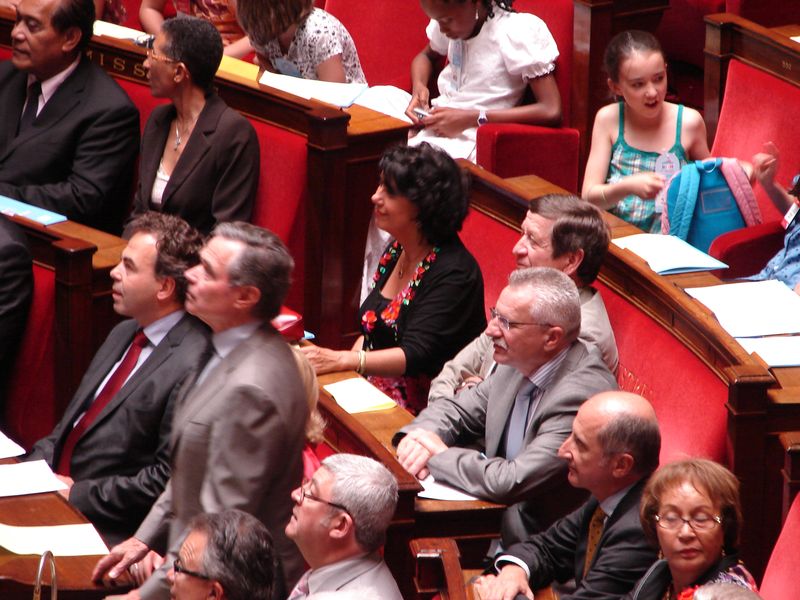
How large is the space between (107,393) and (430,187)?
1.77ft

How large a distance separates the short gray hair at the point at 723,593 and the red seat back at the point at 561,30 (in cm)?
169

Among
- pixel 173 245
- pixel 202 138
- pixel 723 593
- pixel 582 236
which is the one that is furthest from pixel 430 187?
pixel 723 593

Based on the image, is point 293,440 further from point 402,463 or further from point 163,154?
point 163,154

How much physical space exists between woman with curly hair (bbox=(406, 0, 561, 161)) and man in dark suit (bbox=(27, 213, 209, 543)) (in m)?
0.90

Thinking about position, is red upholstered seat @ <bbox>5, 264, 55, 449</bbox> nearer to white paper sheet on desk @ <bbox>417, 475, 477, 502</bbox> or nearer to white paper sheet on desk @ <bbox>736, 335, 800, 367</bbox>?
white paper sheet on desk @ <bbox>417, 475, 477, 502</bbox>

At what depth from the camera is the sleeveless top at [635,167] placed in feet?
7.59

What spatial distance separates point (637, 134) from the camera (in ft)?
7.69

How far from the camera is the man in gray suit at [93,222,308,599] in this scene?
133 cm

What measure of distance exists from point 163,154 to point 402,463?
0.93 metres

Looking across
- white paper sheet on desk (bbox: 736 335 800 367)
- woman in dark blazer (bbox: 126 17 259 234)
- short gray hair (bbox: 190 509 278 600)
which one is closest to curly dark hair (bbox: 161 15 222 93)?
woman in dark blazer (bbox: 126 17 259 234)

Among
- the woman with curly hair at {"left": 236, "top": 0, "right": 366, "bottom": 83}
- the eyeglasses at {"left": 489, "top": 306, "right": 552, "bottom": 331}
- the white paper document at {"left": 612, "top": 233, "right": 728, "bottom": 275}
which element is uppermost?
the woman with curly hair at {"left": 236, "top": 0, "right": 366, "bottom": 83}

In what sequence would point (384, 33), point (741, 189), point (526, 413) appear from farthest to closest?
point (384, 33), point (741, 189), point (526, 413)

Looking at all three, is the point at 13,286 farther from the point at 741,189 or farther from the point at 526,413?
the point at 741,189

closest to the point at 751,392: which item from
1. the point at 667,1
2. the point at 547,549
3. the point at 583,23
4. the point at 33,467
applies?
the point at 547,549
